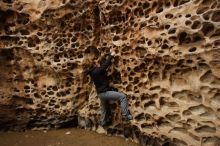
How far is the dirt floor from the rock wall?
0.61 feet

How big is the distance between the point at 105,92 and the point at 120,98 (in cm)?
31

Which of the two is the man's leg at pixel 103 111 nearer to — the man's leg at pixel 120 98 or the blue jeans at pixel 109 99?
the blue jeans at pixel 109 99

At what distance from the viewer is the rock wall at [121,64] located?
516 centimetres

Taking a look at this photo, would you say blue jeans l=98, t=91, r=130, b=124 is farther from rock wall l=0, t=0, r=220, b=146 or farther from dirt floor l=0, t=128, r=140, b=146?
dirt floor l=0, t=128, r=140, b=146

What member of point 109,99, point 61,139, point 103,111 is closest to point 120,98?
point 109,99

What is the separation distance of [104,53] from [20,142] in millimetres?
2311

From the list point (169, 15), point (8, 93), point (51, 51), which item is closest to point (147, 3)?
point (169, 15)

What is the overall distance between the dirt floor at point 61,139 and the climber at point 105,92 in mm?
353

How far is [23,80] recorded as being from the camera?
24.7 ft

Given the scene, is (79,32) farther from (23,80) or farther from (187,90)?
(187,90)

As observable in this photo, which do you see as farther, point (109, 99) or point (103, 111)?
point (103, 111)

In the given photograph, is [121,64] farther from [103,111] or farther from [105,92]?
[103,111]

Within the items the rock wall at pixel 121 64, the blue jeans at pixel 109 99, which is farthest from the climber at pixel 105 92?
the rock wall at pixel 121 64

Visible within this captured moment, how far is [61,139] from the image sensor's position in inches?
277
